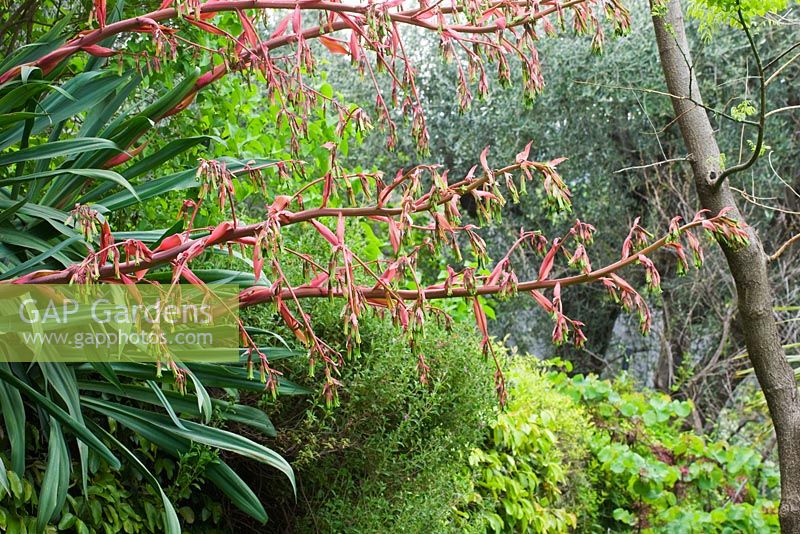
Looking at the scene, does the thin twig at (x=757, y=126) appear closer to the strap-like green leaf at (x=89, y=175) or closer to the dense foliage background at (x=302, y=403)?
the dense foliage background at (x=302, y=403)

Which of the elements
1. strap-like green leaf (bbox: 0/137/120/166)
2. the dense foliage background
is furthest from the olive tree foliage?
strap-like green leaf (bbox: 0/137/120/166)

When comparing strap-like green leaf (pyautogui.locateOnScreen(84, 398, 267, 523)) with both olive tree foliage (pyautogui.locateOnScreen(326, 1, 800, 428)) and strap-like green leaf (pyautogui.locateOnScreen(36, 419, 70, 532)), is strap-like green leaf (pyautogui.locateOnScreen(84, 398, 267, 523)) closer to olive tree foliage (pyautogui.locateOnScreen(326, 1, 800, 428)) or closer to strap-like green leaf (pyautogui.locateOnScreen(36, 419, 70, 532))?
strap-like green leaf (pyautogui.locateOnScreen(36, 419, 70, 532))

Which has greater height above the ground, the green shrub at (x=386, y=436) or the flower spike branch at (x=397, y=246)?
the flower spike branch at (x=397, y=246)

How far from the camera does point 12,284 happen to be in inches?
78.3

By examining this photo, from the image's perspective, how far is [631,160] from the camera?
23.7 feet

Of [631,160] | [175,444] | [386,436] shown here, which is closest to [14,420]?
[175,444]

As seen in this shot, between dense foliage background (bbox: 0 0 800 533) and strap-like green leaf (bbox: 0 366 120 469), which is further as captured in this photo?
dense foliage background (bbox: 0 0 800 533)

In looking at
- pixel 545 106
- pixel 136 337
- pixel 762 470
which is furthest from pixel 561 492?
pixel 545 106

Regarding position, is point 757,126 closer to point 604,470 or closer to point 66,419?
point 66,419

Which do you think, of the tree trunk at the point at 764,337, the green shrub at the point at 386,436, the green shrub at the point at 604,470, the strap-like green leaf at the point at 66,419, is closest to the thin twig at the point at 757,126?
the tree trunk at the point at 764,337

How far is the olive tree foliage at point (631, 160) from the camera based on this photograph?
21.6 ft

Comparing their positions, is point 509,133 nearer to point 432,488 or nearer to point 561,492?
point 561,492

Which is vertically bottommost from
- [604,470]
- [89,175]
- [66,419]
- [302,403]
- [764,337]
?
[604,470]

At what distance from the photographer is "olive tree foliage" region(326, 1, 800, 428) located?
6.58 m
